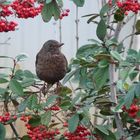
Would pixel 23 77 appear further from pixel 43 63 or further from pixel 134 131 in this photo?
pixel 134 131

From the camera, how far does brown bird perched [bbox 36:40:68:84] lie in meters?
1.65

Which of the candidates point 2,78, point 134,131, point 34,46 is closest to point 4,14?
point 2,78

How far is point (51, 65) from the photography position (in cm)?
166

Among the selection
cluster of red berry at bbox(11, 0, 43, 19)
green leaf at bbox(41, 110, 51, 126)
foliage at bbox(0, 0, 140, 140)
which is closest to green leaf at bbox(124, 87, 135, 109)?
foliage at bbox(0, 0, 140, 140)

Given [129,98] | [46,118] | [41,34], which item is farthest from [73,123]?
[41,34]

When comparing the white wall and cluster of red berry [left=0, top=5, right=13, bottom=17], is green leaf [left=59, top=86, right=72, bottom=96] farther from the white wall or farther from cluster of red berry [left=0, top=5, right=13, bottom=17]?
the white wall

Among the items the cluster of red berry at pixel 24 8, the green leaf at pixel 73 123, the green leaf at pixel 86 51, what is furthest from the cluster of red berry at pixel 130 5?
the green leaf at pixel 73 123

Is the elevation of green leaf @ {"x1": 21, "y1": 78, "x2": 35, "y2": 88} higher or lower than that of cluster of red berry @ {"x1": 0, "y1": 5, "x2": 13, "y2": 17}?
lower

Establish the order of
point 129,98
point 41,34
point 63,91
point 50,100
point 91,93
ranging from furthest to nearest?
point 41,34
point 91,93
point 63,91
point 50,100
point 129,98

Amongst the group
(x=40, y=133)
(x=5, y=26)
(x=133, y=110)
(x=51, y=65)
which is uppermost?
(x=5, y=26)

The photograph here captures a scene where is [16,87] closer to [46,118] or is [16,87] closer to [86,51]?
[46,118]

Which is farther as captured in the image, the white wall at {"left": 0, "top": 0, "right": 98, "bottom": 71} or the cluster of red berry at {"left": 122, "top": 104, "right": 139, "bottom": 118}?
the white wall at {"left": 0, "top": 0, "right": 98, "bottom": 71}

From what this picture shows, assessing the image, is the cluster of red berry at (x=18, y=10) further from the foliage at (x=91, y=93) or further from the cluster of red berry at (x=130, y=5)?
the cluster of red berry at (x=130, y=5)

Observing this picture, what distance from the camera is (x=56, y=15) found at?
153 centimetres
